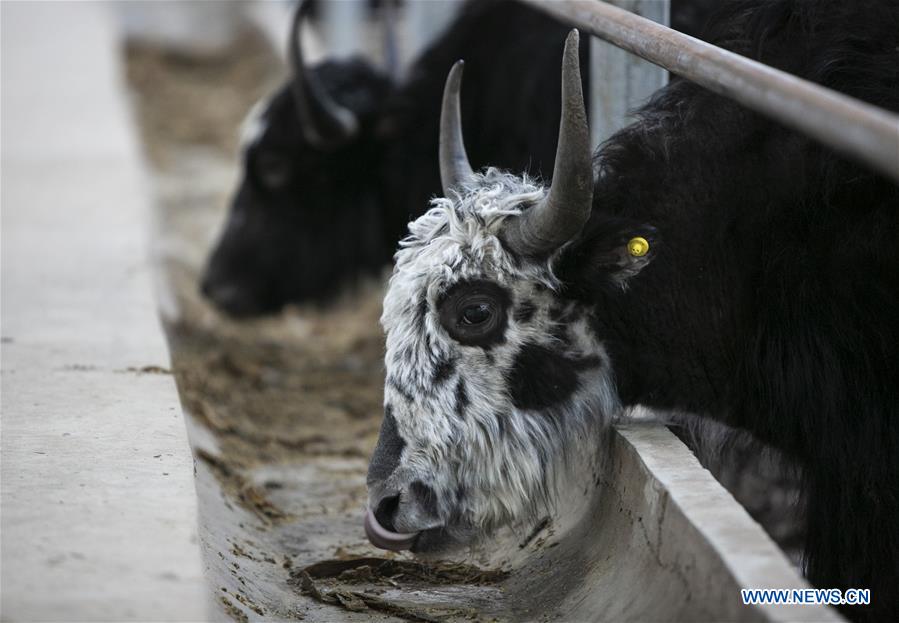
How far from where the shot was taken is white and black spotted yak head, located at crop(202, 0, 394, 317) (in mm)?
6238

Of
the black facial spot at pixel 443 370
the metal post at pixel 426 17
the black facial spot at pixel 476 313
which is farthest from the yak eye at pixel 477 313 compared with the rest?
the metal post at pixel 426 17

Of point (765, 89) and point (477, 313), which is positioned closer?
point (765, 89)

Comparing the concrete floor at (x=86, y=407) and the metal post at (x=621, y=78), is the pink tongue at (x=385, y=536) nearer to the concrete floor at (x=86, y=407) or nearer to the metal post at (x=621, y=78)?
the concrete floor at (x=86, y=407)

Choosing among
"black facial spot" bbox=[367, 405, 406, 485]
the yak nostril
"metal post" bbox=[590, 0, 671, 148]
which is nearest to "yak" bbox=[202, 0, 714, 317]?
"metal post" bbox=[590, 0, 671, 148]

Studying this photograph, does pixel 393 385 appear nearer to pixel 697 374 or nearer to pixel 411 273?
pixel 411 273

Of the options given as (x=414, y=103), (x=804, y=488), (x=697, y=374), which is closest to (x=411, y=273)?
(x=697, y=374)

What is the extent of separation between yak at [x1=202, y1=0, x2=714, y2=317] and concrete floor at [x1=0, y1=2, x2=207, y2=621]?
602 millimetres

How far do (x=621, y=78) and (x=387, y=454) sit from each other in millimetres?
1513

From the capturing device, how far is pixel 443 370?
3117mm

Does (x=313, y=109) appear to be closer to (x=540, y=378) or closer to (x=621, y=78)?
(x=621, y=78)

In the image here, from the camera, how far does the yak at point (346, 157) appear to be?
17.8ft

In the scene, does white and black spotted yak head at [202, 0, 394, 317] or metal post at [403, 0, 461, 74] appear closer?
white and black spotted yak head at [202, 0, 394, 317]

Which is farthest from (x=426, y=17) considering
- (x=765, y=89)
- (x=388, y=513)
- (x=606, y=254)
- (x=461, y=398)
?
(x=765, y=89)

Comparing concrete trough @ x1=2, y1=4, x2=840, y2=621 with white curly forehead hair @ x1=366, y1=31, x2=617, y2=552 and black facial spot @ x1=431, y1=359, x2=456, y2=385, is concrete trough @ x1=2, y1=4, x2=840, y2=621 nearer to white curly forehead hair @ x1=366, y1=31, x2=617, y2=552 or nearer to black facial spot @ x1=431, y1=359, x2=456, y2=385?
white curly forehead hair @ x1=366, y1=31, x2=617, y2=552
